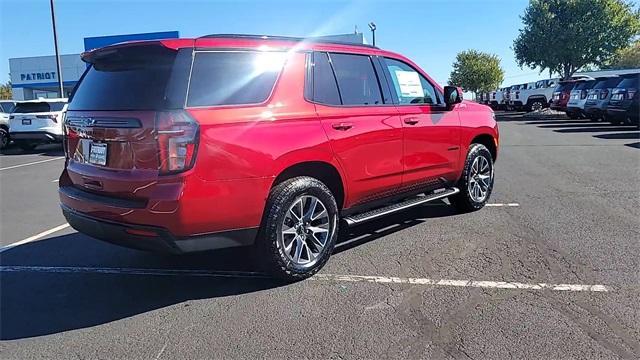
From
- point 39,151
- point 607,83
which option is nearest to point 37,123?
point 39,151

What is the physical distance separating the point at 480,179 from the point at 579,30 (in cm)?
3030

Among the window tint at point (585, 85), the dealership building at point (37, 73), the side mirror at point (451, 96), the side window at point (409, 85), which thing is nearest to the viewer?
the side window at point (409, 85)

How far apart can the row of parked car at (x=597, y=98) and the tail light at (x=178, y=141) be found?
55.2ft

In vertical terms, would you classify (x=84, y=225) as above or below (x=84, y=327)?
above

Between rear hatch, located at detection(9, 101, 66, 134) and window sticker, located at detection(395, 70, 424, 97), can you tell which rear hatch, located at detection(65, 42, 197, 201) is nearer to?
window sticker, located at detection(395, 70, 424, 97)

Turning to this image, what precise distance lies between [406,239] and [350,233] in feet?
2.04

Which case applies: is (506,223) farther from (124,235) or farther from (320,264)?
(124,235)

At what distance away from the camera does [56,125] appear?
52.7ft

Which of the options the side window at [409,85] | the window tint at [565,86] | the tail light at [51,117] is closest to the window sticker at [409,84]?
the side window at [409,85]

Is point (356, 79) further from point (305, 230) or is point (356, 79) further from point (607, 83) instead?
point (607, 83)

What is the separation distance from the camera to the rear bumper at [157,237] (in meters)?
3.58

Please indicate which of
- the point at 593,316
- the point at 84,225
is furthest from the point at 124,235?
the point at 593,316

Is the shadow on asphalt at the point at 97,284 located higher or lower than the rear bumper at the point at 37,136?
lower

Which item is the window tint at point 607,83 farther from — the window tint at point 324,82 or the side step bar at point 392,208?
the window tint at point 324,82
